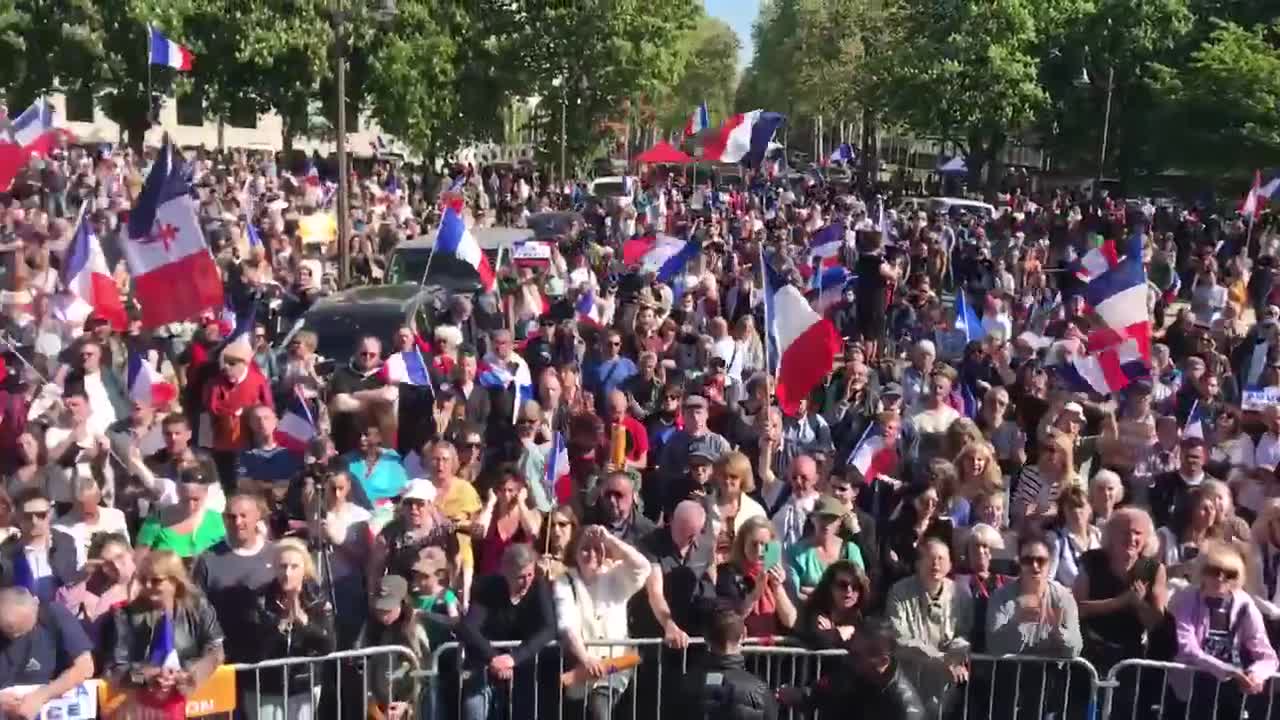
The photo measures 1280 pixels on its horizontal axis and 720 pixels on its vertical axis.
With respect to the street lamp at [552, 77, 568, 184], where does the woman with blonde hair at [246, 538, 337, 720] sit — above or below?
below

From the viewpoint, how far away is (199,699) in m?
5.29

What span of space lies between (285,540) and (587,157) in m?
38.2

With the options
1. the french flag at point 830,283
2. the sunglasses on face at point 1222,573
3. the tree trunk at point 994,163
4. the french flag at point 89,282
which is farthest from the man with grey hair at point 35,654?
the tree trunk at point 994,163

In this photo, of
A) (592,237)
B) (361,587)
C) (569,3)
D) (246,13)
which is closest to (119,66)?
(246,13)

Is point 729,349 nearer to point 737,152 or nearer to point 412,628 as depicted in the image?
point 412,628

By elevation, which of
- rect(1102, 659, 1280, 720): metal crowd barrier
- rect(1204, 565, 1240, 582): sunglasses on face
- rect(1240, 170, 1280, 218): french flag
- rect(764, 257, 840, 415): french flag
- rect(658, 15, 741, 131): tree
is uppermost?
rect(658, 15, 741, 131): tree

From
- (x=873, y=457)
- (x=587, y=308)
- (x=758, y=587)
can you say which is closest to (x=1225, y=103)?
(x=587, y=308)

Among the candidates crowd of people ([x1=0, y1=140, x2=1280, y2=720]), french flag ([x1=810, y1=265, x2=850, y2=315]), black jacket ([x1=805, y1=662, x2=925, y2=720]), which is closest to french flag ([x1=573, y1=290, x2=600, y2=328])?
crowd of people ([x1=0, y1=140, x2=1280, y2=720])

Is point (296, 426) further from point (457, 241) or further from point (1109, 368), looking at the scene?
point (1109, 368)

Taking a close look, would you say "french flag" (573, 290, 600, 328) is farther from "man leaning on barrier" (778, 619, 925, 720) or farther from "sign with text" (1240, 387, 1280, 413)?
"man leaning on barrier" (778, 619, 925, 720)

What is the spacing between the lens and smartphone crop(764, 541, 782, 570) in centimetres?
600

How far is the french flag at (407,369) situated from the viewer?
30.7 feet

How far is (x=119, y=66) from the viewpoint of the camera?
3875cm

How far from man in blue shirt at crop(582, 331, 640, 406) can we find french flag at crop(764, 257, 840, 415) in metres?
1.22
